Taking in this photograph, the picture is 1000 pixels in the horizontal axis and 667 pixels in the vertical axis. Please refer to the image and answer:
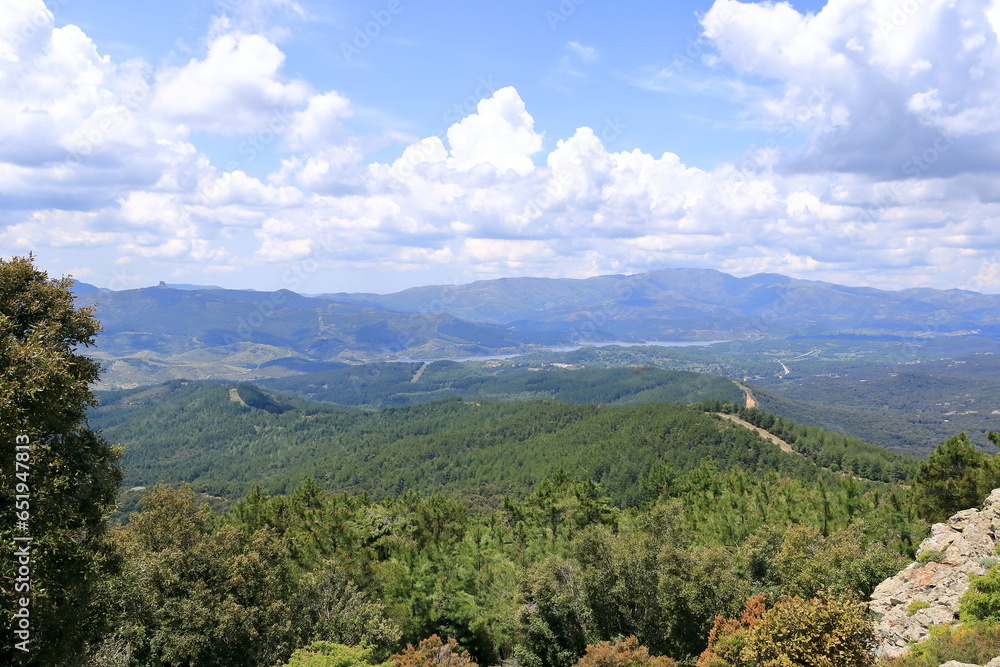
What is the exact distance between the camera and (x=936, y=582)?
882 inches

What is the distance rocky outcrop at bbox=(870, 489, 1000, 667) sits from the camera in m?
19.4

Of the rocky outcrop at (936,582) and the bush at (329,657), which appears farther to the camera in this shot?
the bush at (329,657)

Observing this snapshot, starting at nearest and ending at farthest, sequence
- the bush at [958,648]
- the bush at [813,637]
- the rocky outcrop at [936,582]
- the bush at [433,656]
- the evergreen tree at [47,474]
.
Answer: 1. the evergreen tree at [47,474]
2. the bush at [958,648]
3. the bush at [813,637]
4. the rocky outcrop at [936,582]
5. the bush at [433,656]

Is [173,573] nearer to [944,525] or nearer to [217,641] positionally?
[217,641]

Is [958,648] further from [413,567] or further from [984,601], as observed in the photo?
[413,567]

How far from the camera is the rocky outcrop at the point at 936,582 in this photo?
63.7ft

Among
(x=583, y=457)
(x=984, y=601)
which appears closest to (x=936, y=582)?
(x=984, y=601)

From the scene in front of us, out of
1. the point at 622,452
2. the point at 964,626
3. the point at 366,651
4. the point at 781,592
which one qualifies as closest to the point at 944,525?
the point at 781,592

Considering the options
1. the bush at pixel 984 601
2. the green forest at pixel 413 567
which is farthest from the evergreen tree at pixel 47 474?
the bush at pixel 984 601

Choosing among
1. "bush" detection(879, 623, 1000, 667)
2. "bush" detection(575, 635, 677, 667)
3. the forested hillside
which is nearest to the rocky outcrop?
"bush" detection(879, 623, 1000, 667)

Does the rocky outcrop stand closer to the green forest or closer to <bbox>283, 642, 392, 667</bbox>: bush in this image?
the green forest

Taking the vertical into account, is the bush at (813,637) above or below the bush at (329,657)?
above

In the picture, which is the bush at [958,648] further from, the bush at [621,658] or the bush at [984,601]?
the bush at [621,658]

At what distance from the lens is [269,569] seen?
26188mm
